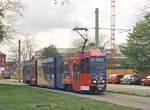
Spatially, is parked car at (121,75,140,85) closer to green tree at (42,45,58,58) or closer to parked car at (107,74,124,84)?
parked car at (107,74,124,84)

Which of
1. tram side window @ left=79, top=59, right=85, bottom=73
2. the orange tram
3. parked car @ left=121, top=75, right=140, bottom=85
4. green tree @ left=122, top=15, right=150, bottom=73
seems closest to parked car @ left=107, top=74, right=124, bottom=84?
parked car @ left=121, top=75, right=140, bottom=85

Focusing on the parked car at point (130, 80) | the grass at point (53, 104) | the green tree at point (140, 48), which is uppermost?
the green tree at point (140, 48)

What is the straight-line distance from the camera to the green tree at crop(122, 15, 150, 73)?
81725mm

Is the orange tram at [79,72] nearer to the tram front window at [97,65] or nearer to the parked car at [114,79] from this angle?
the tram front window at [97,65]

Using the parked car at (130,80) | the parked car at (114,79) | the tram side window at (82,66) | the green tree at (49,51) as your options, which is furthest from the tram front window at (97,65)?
the green tree at (49,51)

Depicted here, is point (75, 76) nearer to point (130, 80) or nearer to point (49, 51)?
point (130, 80)

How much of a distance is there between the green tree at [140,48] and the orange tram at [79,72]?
32.3 m

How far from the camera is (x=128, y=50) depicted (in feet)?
279

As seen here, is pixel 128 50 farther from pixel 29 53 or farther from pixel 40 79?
pixel 29 53

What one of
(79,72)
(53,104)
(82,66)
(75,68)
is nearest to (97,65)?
(82,66)

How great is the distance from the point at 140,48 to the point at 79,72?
43.3m

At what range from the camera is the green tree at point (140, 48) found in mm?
81725

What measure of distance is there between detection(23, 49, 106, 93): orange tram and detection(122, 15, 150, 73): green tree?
3230cm

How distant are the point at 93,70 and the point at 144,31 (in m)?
43.8
